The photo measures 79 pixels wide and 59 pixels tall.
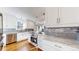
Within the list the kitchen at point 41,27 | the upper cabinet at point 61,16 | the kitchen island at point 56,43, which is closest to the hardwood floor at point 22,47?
the kitchen at point 41,27

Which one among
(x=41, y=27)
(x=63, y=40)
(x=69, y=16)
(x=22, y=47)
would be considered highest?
(x=69, y=16)

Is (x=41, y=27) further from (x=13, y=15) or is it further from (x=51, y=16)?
(x=13, y=15)

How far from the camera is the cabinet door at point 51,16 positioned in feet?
6.54

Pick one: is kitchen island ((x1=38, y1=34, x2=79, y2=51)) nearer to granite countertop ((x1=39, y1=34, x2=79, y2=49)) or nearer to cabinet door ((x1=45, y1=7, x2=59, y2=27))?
granite countertop ((x1=39, y1=34, x2=79, y2=49))

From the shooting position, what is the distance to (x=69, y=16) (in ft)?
6.45

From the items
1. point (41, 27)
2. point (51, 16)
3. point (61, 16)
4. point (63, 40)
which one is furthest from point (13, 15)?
point (63, 40)

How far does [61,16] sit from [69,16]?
13 centimetres

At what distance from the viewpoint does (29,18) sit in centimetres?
199

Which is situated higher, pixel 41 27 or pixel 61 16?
pixel 61 16

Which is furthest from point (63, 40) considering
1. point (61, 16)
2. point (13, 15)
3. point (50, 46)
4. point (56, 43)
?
point (13, 15)

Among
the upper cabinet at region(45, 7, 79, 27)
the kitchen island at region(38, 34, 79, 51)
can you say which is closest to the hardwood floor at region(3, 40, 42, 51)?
the kitchen island at region(38, 34, 79, 51)

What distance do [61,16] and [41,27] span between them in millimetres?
377
